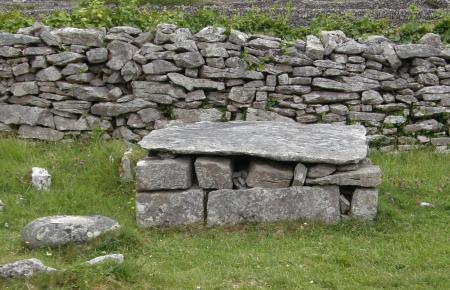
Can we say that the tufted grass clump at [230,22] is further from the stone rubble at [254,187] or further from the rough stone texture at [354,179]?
the rough stone texture at [354,179]

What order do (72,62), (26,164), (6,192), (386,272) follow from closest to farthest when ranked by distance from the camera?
1. (386,272)
2. (6,192)
3. (26,164)
4. (72,62)

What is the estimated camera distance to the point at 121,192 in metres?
8.77

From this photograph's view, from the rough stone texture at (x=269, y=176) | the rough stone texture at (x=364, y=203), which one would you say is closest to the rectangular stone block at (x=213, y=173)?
the rough stone texture at (x=269, y=176)

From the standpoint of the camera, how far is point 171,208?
7816 mm

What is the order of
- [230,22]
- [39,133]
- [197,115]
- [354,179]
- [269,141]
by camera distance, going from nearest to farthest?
1. [354,179]
2. [269,141]
3. [197,115]
4. [39,133]
5. [230,22]

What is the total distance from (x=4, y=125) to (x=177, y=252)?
4.79 metres

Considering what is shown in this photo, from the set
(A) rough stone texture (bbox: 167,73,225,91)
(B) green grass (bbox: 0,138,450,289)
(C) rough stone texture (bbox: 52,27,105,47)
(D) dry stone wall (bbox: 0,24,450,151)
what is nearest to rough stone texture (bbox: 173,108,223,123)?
(D) dry stone wall (bbox: 0,24,450,151)

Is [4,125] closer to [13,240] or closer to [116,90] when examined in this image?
[116,90]

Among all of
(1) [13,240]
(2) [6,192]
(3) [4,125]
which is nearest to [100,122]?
(3) [4,125]

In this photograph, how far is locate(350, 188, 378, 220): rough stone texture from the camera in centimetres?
780

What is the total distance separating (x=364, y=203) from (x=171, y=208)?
7.03 feet

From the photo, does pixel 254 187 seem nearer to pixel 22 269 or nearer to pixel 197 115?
pixel 197 115

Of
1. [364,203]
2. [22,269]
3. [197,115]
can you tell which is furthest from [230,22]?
[22,269]

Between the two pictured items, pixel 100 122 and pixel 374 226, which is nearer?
pixel 374 226
